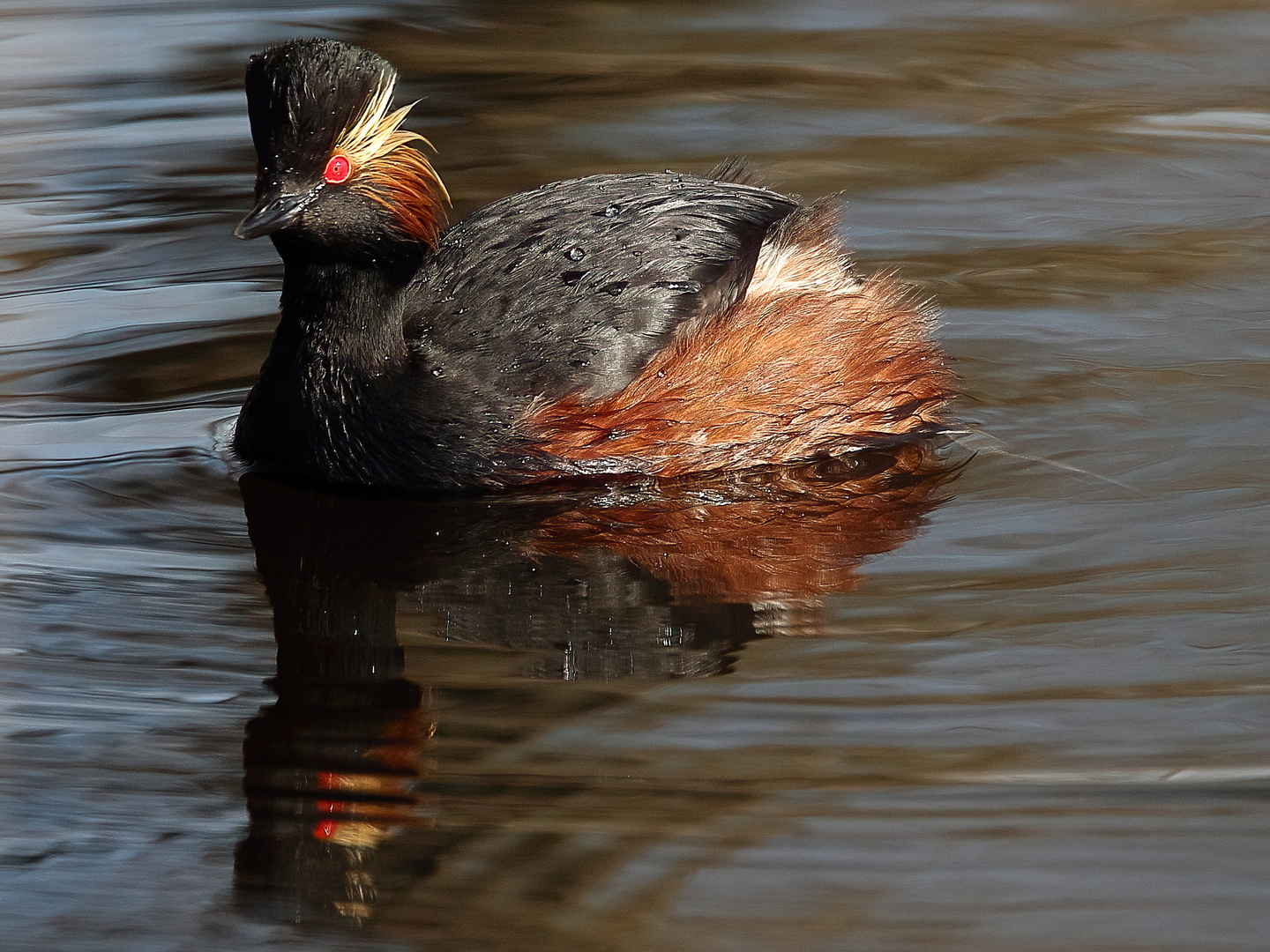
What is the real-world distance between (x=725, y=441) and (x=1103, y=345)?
1818 millimetres

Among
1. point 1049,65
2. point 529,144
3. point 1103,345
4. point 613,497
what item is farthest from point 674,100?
point 613,497

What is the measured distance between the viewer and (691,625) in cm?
509

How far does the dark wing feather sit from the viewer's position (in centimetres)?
608

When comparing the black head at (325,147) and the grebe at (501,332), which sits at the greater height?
the black head at (325,147)

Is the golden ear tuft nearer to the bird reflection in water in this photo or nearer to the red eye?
the red eye

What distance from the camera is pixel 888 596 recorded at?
518 centimetres

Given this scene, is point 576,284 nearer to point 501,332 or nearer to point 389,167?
point 501,332

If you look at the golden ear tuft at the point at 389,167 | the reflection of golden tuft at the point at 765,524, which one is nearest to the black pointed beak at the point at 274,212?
the golden ear tuft at the point at 389,167

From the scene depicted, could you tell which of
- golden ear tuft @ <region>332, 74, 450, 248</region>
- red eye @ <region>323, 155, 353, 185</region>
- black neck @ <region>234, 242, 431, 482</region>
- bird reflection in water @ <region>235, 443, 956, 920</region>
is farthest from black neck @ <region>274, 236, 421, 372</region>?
bird reflection in water @ <region>235, 443, 956, 920</region>

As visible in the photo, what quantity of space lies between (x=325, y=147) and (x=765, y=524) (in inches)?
73.8

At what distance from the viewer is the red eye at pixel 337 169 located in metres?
5.82

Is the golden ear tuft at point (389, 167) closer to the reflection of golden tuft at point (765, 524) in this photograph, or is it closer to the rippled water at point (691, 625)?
the rippled water at point (691, 625)

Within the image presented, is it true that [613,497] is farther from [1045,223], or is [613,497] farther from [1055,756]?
[1045,223]

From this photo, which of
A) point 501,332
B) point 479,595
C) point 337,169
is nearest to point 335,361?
point 501,332
